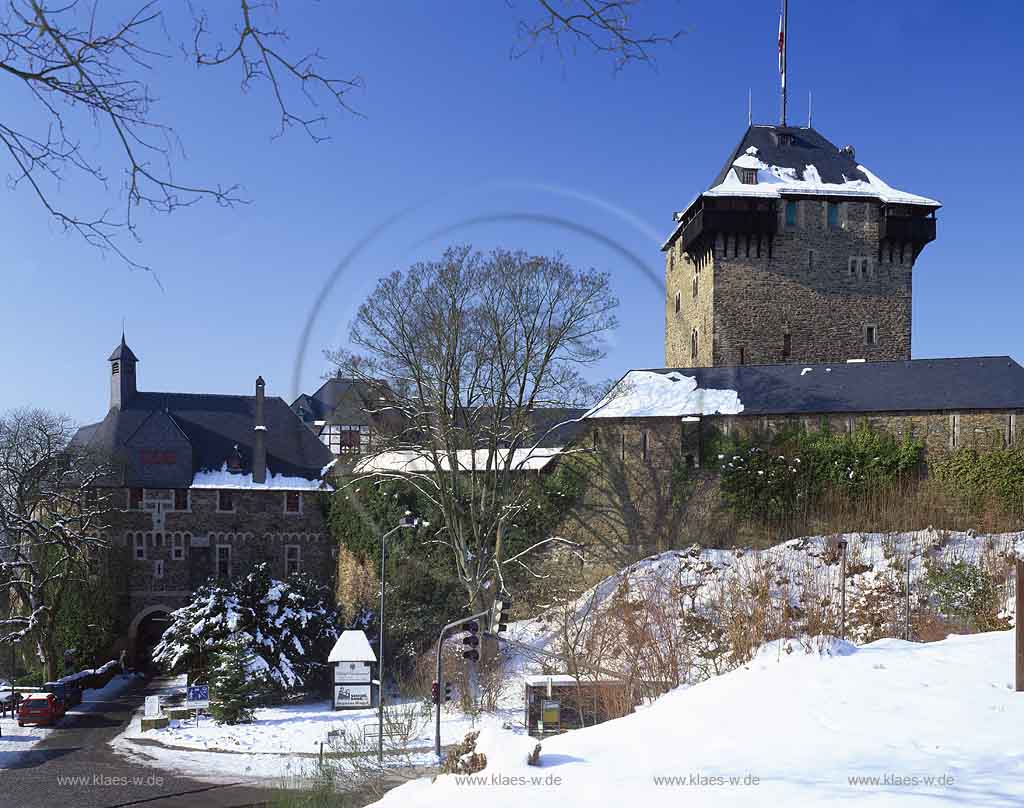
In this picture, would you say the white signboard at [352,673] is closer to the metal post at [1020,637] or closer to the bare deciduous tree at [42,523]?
the bare deciduous tree at [42,523]

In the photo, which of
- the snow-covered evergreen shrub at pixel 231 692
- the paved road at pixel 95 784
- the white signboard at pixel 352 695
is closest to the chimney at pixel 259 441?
the snow-covered evergreen shrub at pixel 231 692

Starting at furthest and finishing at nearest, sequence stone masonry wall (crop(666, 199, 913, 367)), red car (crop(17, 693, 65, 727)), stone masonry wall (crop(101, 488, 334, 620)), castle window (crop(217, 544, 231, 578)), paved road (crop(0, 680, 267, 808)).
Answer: castle window (crop(217, 544, 231, 578)) < stone masonry wall (crop(666, 199, 913, 367)) < stone masonry wall (crop(101, 488, 334, 620)) < red car (crop(17, 693, 65, 727)) < paved road (crop(0, 680, 267, 808))

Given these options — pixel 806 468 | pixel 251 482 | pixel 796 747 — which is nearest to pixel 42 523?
pixel 251 482

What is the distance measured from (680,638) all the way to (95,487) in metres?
28.9

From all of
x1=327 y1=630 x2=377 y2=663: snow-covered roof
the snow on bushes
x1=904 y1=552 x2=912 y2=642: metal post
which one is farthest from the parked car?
x1=904 y1=552 x2=912 y2=642: metal post

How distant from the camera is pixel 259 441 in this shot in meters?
44.8

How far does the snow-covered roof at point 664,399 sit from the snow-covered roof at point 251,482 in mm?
15277

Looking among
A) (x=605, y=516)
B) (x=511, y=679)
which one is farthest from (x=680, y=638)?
(x=605, y=516)

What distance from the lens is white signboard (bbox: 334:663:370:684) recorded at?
3095cm

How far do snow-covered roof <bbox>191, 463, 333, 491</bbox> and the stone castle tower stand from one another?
60.8 feet

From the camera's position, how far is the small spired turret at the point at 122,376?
45.5 metres

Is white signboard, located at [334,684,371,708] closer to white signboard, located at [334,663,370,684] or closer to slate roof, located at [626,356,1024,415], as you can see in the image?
white signboard, located at [334,663,370,684]

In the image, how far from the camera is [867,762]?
797cm

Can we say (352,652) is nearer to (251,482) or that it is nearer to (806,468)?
(251,482)
